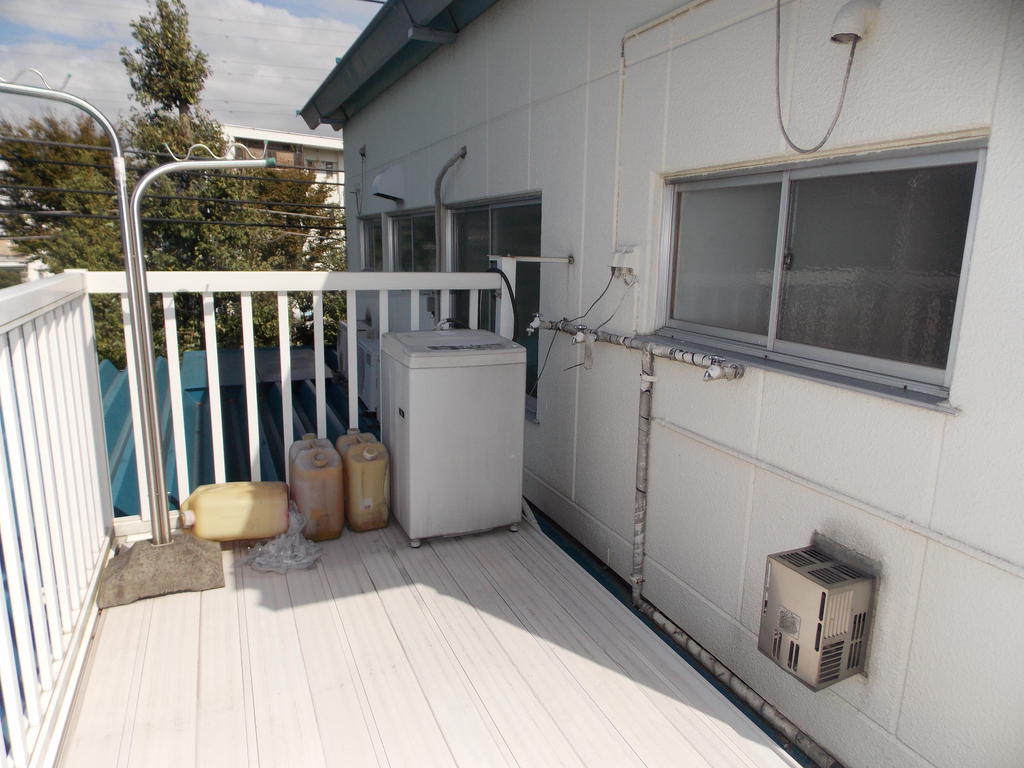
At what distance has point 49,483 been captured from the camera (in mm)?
1858

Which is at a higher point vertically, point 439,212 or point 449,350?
point 439,212

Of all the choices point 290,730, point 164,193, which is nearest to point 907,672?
point 290,730

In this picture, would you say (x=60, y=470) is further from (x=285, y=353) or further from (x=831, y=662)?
(x=831, y=662)

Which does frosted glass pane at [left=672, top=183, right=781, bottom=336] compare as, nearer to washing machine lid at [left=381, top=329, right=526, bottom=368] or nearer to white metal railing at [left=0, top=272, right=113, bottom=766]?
washing machine lid at [left=381, top=329, right=526, bottom=368]

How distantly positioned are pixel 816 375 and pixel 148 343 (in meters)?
2.33

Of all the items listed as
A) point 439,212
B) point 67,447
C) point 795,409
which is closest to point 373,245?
point 439,212

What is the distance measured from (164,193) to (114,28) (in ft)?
9.42

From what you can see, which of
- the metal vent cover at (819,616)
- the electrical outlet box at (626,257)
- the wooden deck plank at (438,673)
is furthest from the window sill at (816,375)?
the wooden deck plank at (438,673)

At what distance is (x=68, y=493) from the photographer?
2.09 metres

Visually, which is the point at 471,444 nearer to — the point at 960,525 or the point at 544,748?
the point at 544,748

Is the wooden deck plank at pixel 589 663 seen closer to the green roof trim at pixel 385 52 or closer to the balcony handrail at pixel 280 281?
the balcony handrail at pixel 280 281

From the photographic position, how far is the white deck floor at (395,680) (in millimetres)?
1732

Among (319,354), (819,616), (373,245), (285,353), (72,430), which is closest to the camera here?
(819,616)

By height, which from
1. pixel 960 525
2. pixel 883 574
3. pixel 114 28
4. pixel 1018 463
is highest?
pixel 114 28
